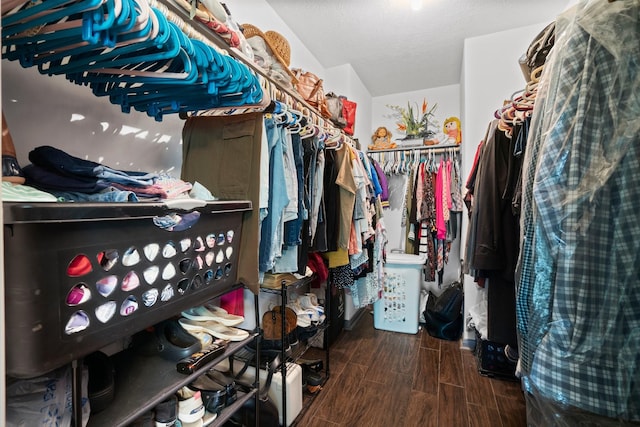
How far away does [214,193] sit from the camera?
1.13 meters

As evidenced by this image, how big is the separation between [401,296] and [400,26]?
224 centimetres

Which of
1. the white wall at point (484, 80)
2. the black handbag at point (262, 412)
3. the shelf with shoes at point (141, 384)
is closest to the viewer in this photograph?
the shelf with shoes at point (141, 384)

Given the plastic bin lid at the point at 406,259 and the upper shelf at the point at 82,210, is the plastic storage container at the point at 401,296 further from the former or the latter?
the upper shelf at the point at 82,210

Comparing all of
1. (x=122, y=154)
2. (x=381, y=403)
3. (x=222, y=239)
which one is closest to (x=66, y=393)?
(x=222, y=239)

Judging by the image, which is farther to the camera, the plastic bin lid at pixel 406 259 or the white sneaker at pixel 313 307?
the plastic bin lid at pixel 406 259

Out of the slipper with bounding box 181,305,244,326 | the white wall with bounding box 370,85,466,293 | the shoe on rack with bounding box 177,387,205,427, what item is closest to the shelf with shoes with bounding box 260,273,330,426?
the slipper with bounding box 181,305,244,326

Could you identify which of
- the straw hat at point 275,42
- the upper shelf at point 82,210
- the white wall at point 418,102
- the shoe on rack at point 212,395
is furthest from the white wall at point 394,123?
the upper shelf at point 82,210

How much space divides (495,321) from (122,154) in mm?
1724

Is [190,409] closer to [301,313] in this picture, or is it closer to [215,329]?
Result: [215,329]

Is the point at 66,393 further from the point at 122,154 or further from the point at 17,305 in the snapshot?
the point at 122,154

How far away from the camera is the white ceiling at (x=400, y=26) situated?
1.99 m

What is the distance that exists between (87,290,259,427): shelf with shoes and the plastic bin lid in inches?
76.0

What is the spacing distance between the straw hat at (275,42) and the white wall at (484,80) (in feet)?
5.13

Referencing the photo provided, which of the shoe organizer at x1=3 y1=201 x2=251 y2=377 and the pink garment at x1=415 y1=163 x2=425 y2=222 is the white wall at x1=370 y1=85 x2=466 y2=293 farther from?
the shoe organizer at x1=3 y1=201 x2=251 y2=377
